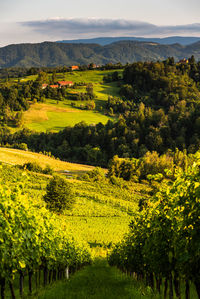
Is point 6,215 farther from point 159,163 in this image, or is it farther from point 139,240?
point 159,163

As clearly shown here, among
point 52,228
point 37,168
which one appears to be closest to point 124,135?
point 37,168

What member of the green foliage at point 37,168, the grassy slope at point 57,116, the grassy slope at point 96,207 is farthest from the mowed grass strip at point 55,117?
the green foliage at point 37,168

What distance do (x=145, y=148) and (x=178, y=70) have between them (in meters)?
93.9

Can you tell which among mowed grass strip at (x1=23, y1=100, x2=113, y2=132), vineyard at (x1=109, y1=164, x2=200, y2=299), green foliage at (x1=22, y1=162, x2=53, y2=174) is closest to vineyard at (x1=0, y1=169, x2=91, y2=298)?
vineyard at (x1=109, y1=164, x2=200, y2=299)

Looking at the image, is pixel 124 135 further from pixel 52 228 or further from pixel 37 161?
pixel 52 228

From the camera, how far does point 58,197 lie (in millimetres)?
49562

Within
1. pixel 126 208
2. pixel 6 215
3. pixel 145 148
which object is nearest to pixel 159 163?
pixel 145 148

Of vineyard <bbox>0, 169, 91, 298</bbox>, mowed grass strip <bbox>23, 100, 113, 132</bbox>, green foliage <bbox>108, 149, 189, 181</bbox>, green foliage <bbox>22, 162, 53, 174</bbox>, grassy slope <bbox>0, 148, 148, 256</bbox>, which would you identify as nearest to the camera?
vineyard <bbox>0, 169, 91, 298</bbox>

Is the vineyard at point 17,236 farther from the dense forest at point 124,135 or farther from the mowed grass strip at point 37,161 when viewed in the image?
the dense forest at point 124,135

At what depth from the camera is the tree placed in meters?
49.7

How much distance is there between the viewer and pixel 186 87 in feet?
593

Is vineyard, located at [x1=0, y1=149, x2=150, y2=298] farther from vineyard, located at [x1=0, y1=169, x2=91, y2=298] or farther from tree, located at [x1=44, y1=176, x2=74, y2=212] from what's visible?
tree, located at [x1=44, y1=176, x2=74, y2=212]

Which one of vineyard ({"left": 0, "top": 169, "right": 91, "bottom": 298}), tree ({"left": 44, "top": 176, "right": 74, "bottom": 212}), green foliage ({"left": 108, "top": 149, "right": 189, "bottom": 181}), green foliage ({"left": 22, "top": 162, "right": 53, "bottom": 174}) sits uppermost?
vineyard ({"left": 0, "top": 169, "right": 91, "bottom": 298})

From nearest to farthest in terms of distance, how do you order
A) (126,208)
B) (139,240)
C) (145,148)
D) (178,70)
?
(139,240) → (126,208) → (145,148) → (178,70)
